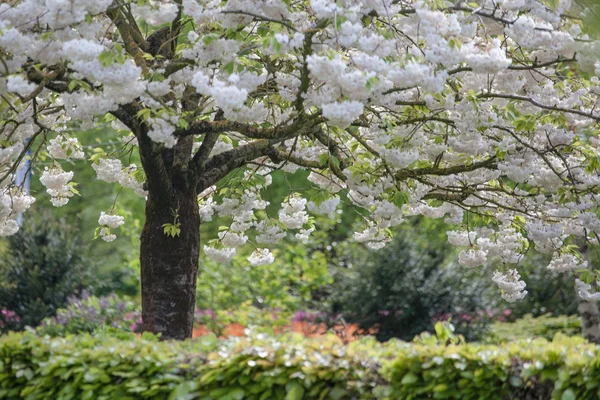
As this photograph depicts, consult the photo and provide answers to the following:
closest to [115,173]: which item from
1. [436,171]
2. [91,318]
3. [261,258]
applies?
[261,258]

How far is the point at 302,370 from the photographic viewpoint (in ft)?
14.5

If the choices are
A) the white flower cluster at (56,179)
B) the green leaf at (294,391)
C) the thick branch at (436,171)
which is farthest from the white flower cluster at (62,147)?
the green leaf at (294,391)

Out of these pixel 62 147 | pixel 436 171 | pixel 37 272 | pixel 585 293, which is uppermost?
pixel 37 272

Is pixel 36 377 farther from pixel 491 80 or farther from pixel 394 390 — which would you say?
pixel 491 80

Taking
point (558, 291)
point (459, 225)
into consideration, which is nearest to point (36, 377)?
point (459, 225)

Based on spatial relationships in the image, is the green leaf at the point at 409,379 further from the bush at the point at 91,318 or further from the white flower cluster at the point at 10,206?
the bush at the point at 91,318

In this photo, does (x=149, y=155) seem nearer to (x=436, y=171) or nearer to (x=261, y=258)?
(x=261, y=258)

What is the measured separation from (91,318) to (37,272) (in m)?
1.38

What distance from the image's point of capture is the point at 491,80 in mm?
5711

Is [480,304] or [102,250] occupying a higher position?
[102,250]

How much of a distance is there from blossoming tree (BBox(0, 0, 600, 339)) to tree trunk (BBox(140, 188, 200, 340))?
0.01 m

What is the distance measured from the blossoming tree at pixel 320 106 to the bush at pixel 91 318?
2764mm

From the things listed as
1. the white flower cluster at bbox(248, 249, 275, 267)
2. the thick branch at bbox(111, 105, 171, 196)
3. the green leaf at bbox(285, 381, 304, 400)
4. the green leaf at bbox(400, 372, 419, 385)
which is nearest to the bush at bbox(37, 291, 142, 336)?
the white flower cluster at bbox(248, 249, 275, 267)

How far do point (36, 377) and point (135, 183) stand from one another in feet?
8.58
